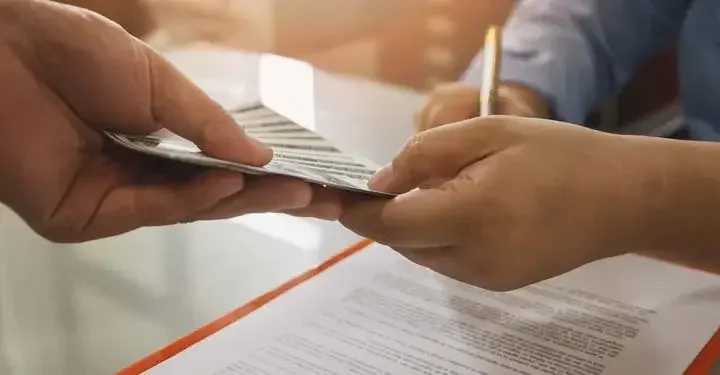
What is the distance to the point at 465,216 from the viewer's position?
42 cm

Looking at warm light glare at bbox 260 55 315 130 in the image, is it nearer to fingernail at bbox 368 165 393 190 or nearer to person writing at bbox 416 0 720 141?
person writing at bbox 416 0 720 141

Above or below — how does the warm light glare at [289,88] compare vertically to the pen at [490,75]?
below

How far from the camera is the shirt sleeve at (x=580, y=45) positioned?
0.79 metres

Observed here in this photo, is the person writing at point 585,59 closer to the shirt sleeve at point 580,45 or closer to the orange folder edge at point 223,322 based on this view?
the shirt sleeve at point 580,45

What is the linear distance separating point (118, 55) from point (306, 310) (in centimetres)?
20

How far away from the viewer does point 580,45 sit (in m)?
0.82

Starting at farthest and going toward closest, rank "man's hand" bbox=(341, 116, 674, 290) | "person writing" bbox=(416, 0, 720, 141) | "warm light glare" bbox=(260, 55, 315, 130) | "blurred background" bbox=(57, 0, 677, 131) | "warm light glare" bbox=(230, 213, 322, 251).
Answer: "blurred background" bbox=(57, 0, 677, 131) → "warm light glare" bbox=(260, 55, 315, 130) → "person writing" bbox=(416, 0, 720, 141) → "warm light glare" bbox=(230, 213, 322, 251) → "man's hand" bbox=(341, 116, 674, 290)

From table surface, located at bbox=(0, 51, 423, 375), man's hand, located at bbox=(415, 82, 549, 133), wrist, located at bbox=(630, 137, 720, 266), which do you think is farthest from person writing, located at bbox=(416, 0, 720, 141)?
wrist, located at bbox=(630, 137, 720, 266)

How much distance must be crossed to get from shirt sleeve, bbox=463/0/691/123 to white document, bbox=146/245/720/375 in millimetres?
263

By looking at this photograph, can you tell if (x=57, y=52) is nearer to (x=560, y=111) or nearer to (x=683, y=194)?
A: (x=683, y=194)

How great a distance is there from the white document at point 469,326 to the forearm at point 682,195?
0.20 feet

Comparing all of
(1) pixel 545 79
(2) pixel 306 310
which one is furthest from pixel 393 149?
(2) pixel 306 310

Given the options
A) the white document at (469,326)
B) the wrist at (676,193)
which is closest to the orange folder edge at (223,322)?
the white document at (469,326)

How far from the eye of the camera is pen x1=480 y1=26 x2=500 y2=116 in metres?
0.66
